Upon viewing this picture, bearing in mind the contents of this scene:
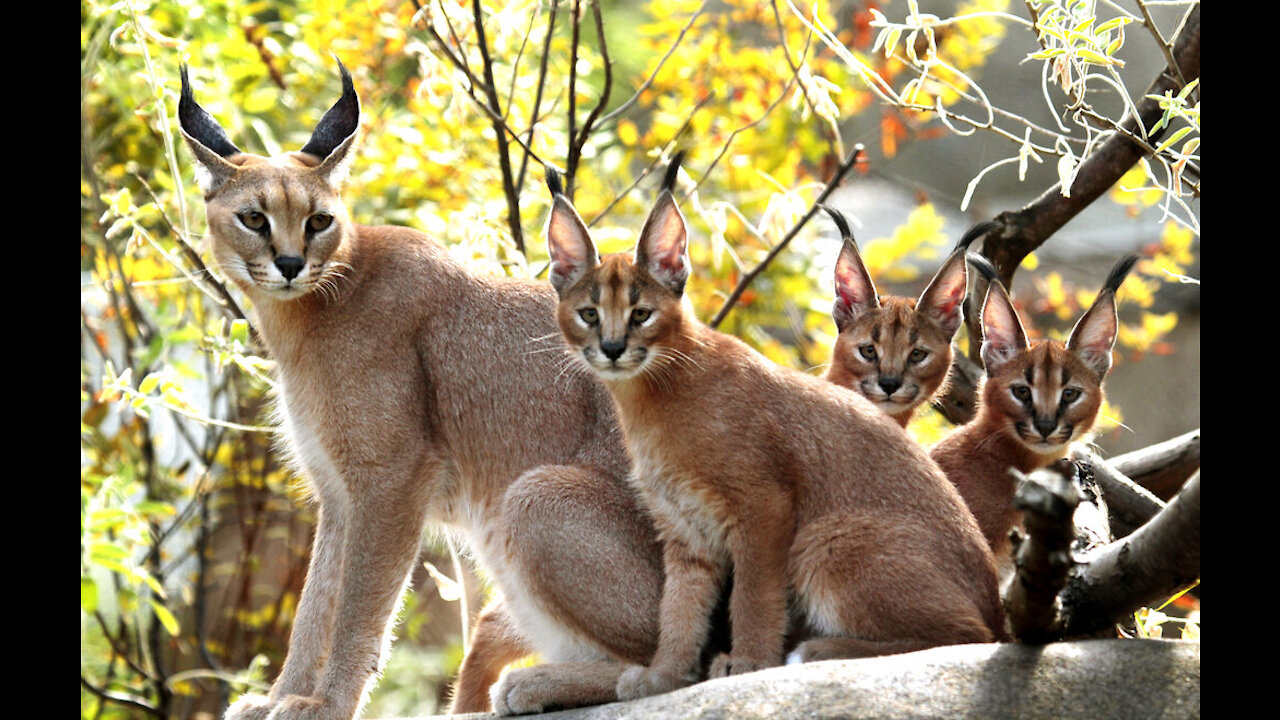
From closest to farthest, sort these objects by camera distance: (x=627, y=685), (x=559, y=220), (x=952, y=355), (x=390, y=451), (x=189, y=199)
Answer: (x=627, y=685) < (x=559, y=220) < (x=390, y=451) < (x=952, y=355) < (x=189, y=199)

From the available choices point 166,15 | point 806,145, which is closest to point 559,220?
point 806,145

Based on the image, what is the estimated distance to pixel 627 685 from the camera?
4.83m

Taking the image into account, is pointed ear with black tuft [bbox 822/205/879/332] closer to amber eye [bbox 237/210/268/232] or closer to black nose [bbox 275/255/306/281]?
black nose [bbox 275/255/306/281]

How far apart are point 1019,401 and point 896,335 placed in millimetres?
802

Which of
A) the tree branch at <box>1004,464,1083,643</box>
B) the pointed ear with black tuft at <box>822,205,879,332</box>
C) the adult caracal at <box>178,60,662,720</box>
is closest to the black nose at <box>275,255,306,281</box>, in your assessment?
the adult caracal at <box>178,60,662,720</box>

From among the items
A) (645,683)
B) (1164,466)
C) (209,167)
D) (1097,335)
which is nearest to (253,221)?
(209,167)

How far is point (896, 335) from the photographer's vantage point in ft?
19.9

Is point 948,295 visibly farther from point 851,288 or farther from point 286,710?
point 286,710

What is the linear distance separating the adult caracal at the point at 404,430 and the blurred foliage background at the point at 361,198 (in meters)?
2.41

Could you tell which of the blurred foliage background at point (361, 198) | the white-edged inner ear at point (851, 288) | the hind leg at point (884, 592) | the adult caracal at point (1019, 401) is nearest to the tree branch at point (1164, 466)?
the adult caracal at point (1019, 401)

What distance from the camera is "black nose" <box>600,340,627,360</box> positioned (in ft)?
16.2

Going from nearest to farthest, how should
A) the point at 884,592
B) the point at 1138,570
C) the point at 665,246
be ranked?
the point at 1138,570 → the point at 884,592 → the point at 665,246

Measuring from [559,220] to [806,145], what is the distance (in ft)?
17.6
